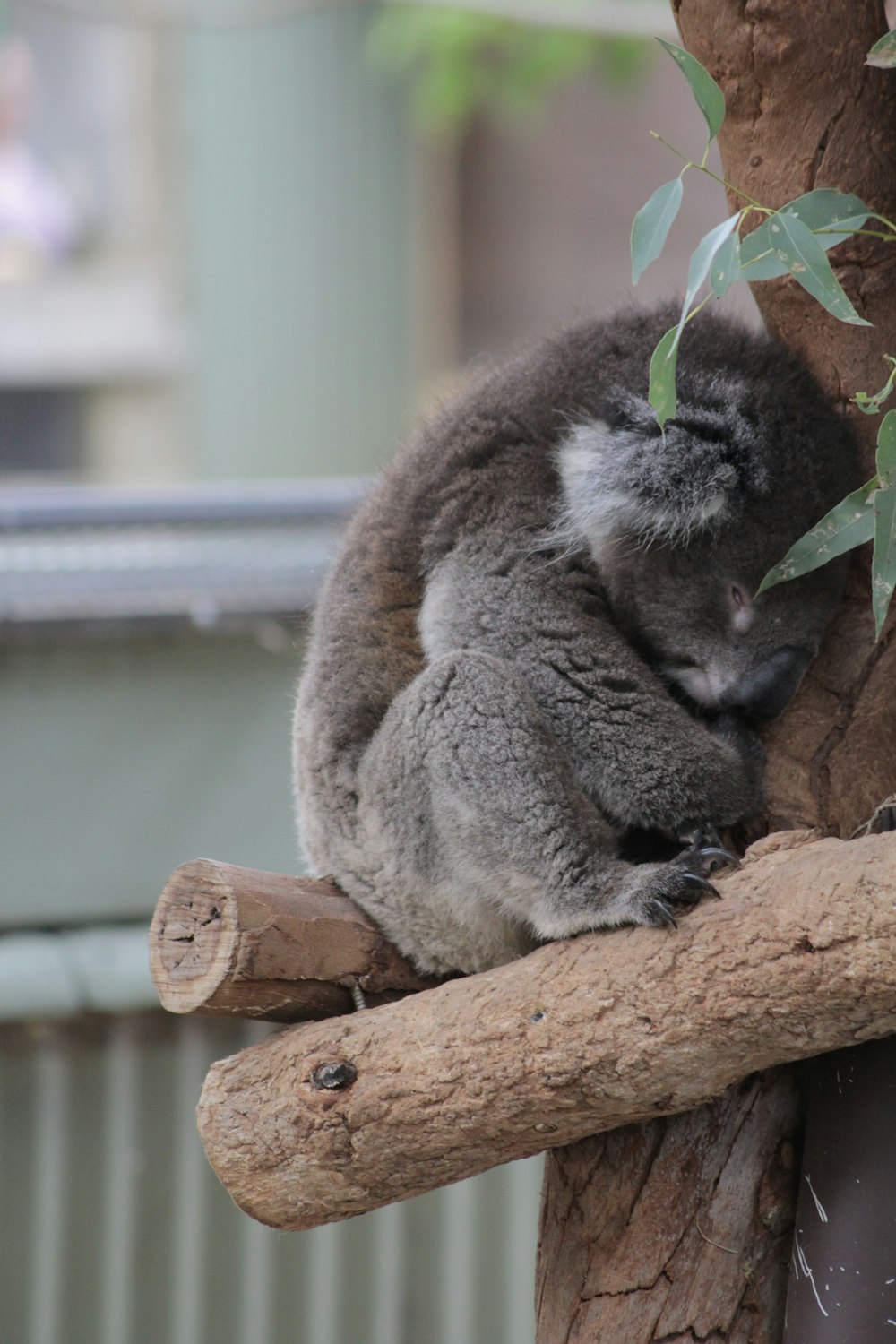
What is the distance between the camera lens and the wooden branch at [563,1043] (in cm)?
166

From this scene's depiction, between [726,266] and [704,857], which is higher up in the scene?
[726,266]

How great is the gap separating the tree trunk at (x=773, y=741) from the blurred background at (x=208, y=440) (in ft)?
1.57

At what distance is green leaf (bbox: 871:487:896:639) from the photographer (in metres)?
1.67

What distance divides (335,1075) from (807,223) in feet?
4.02

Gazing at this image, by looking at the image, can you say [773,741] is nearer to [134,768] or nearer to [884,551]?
[884,551]

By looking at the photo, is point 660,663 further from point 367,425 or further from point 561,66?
point 367,425

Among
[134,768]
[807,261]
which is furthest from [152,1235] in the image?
[807,261]

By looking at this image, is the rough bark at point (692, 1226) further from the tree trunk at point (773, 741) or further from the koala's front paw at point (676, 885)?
the koala's front paw at point (676, 885)

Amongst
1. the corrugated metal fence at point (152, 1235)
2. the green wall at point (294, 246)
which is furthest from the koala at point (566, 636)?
the green wall at point (294, 246)

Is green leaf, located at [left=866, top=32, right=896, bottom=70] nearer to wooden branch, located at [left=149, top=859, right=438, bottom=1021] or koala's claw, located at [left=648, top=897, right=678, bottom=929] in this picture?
koala's claw, located at [left=648, top=897, right=678, bottom=929]

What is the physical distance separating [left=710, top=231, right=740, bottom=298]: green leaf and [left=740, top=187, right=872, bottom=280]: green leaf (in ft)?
0.04

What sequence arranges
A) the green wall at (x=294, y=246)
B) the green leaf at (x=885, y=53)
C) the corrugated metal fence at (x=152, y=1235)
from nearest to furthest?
the green leaf at (x=885, y=53)
the corrugated metal fence at (x=152, y=1235)
the green wall at (x=294, y=246)

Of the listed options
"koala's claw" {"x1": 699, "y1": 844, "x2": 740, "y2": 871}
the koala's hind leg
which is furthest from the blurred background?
"koala's claw" {"x1": 699, "y1": 844, "x2": 740, "y2": 871}

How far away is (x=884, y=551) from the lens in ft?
5.49
